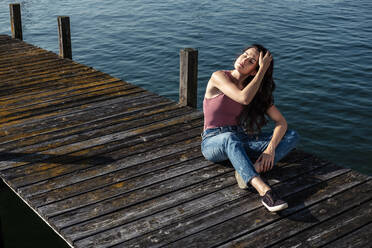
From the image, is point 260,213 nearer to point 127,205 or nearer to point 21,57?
point 127,205

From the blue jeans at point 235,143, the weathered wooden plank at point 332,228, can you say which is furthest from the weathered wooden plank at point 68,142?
the weathered wooden plank at point 332,228

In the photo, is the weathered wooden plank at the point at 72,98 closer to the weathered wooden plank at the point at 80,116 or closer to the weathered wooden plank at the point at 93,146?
the weathered wooden plank at the point at 80,116

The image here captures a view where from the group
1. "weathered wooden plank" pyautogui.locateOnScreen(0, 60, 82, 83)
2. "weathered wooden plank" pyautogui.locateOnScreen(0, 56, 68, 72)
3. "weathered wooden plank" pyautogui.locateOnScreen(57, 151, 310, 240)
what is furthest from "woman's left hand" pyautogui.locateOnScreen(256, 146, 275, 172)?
"weathered wooden plank" pyautogui.locateOnScreen(0, 56, 68, 72)

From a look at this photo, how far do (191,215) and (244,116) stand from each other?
1.57 meters

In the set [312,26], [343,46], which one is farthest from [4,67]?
[312,26]

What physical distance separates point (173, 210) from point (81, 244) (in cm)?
103

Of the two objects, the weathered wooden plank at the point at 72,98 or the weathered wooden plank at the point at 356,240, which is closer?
the weathered wooden plank at the point at 356,240

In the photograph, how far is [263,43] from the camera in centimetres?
1808

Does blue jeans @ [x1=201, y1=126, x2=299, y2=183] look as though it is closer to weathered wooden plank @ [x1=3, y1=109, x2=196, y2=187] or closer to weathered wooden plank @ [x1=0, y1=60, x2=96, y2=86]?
weathered wooden plank @ [x1=3, y1=109, x2=196, y2=187]

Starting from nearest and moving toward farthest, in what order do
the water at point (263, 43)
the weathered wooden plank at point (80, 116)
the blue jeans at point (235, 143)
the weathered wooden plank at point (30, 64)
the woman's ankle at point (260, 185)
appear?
the woman's ankle at point (260, 185) < the blue jeans at point (235, 143) < the weathered wooden plank at point (80, 116) < the weathered wooden plank at point (30, 64) < the water at point (263, 43)

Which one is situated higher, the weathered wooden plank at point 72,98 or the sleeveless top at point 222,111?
the sleeveless top at point 222,111

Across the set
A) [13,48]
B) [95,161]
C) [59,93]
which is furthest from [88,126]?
[13,48]

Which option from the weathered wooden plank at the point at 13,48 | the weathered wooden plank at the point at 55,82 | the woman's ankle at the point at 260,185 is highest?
the woman's ankle at the point at 260,185

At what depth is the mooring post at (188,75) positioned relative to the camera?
24.2 ft
